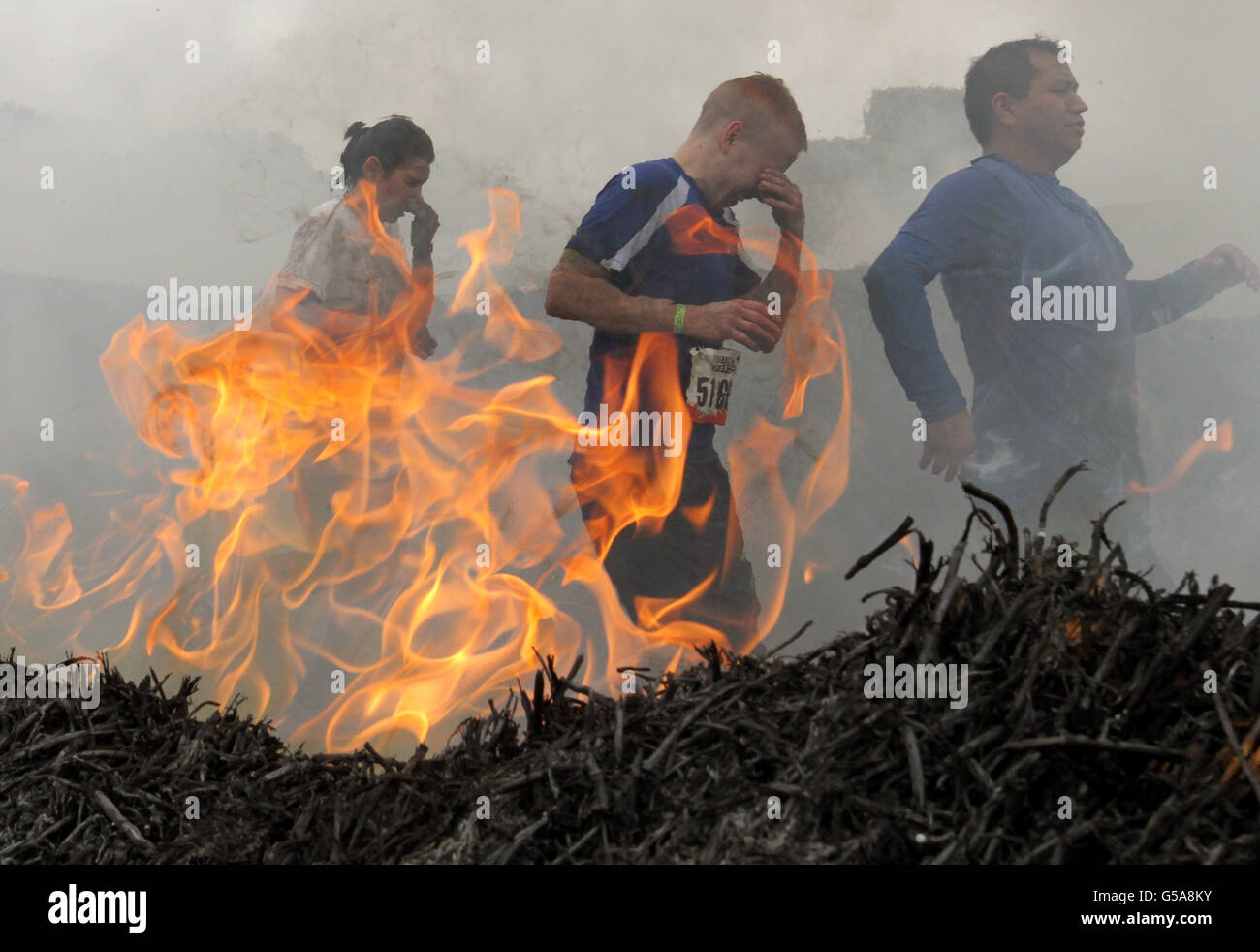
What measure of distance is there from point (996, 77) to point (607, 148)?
198 cm

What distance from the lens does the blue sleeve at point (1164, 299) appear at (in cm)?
546

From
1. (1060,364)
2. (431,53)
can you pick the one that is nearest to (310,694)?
(431,53)

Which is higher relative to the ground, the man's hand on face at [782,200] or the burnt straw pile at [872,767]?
the man's hand on face at [782,200]

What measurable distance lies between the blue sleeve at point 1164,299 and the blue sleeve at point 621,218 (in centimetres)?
239

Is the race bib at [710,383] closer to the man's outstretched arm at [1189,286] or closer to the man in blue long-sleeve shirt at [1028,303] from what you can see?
the man in blue long-sleeve shirt at [1028,303]

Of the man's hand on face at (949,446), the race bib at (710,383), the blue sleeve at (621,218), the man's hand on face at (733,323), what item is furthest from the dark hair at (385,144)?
the man's hand on face at (949,446)

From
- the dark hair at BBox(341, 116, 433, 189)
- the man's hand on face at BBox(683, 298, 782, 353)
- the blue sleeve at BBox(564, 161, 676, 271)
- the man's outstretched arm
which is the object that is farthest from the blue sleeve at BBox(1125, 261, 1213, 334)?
the dark hair at BBox(341, 116, 433, 189)

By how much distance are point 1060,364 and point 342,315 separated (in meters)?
3.63

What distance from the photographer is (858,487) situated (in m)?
5.46

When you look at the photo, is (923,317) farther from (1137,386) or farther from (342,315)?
(342,315)

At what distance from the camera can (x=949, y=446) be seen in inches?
213

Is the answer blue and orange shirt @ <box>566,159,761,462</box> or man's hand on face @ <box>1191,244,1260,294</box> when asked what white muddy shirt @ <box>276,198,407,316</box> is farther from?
man's hand on face @ <box>1191,244,1260,294</box>

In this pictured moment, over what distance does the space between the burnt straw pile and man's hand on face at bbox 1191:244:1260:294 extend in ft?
14.2

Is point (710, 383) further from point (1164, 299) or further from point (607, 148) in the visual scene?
point (1164, 299)
